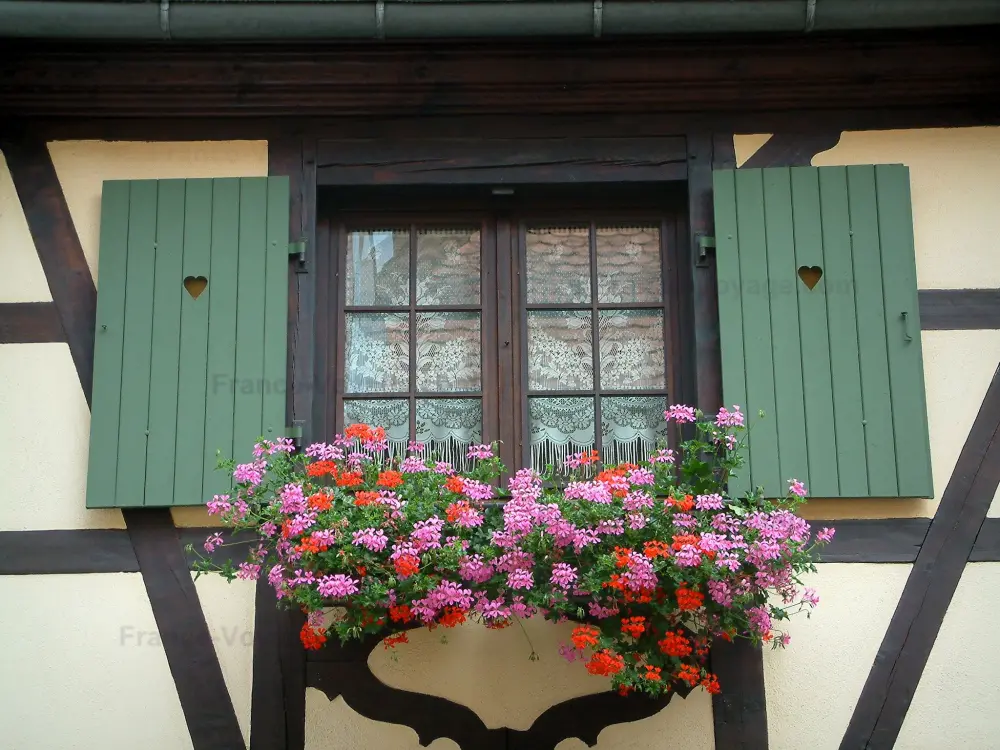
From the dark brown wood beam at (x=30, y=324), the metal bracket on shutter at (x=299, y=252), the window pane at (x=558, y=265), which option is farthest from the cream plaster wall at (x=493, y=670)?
the dark brown wood beam at (x=30, y=324)

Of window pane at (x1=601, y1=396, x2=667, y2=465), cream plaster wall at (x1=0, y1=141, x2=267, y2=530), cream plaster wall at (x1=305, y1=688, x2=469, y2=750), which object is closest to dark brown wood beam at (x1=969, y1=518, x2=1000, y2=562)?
window pane at (x1=601, y1=396, x2=667, y2=465)

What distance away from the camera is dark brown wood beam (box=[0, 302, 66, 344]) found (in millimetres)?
4395

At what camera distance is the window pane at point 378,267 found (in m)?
4.67

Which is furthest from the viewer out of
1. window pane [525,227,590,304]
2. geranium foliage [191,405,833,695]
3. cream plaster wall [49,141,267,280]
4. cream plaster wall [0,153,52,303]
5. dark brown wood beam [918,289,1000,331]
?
window pane [525,227,590,304]

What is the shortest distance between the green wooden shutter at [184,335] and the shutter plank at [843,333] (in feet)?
6.29

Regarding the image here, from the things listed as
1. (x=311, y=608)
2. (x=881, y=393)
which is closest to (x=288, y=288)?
(x=311, y=608)

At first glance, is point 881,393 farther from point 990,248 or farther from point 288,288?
point 288,288

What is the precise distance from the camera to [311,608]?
3.66m

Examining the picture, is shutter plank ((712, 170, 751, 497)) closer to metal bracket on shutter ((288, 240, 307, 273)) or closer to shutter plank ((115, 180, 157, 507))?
metal bracket on shutter ((288, 240, 307, 273))

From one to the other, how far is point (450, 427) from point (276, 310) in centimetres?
76

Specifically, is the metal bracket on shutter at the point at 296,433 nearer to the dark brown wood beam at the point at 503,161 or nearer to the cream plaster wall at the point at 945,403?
the dark brown wood beam at the point at 503,161

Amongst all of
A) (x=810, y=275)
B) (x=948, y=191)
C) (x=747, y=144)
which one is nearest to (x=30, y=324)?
(x=747, y=144)

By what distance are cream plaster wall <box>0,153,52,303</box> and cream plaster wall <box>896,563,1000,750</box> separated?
10.9 ft

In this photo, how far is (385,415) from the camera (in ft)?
14.9
